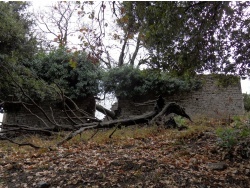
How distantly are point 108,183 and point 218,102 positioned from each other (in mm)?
10047

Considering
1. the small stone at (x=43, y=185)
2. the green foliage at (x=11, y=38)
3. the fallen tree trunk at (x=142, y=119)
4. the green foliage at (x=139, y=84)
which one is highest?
the green foliage at (x=11, y=38)

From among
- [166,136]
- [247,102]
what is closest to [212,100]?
[247,102]

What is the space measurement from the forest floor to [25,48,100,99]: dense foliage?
7117 millimetres

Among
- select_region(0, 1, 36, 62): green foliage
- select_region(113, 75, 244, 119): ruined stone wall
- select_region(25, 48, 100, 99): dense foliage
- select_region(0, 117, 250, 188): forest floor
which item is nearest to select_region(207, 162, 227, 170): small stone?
select_region(0, 117, 250, 188): forest floor

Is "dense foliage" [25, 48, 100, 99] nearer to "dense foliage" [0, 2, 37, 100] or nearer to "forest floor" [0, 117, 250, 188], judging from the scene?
"dense foliage" [0, 2, 37, 100]

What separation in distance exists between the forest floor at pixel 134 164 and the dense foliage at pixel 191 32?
167cm

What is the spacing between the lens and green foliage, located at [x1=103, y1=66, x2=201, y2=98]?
1205cm

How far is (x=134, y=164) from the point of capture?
383cm

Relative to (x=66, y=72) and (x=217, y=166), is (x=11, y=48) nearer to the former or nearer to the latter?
(x=66, y=72)

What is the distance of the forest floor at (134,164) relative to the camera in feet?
10.6

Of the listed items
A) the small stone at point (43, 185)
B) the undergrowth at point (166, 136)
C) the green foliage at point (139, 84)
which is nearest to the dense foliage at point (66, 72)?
the green foliage at point (139, 84)

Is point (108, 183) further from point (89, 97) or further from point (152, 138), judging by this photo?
point (89, 97)

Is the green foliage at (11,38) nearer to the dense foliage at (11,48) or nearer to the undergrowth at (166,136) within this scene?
the dense foliage at (11,48)

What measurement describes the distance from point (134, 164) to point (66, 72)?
9446 millimetres
